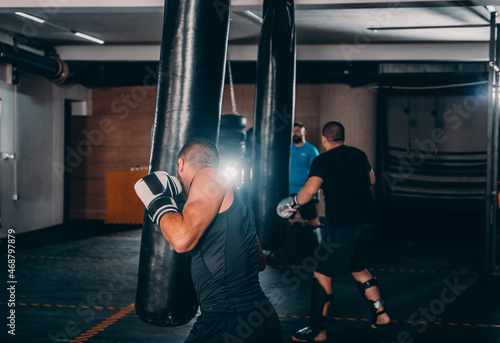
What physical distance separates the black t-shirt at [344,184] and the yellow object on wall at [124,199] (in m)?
6.87

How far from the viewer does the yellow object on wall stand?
1032 centimetres

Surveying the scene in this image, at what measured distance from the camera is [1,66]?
8.43 metres

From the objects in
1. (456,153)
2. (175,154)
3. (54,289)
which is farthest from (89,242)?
(456,153)

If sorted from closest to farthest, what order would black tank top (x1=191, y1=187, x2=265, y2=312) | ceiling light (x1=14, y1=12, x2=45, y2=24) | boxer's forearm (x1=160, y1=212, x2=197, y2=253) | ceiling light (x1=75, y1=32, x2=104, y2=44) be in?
boxer's forearm (x1=160, y1=212, x2=197, y2=253)
black tank top (x1=191, y1=187, x2=265, y2=312)
ceiling light (x1=14, y1=12, x2=45, y2=24)
ceiling light (x1=75, y1=32, x2=104, y2=44)

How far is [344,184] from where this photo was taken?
3.91 meters

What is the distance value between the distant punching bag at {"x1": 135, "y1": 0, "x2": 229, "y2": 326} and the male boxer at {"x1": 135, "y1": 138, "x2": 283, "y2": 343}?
382 mm

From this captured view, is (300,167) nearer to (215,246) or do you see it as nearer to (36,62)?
(36,62)

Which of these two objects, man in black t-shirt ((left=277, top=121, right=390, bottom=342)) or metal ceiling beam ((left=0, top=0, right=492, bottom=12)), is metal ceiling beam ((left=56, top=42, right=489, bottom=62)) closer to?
metal ceiling beam ((left=0, top=0, right=492, bottom=12))

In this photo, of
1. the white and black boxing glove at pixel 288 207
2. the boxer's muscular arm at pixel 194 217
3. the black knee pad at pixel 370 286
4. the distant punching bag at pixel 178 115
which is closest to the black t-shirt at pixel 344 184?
the white and black boxing glove at pixel 288 207

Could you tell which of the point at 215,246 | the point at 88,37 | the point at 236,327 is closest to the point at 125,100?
the point at 88,37

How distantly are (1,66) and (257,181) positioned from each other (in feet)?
18.9

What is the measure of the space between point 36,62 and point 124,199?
10.5ft

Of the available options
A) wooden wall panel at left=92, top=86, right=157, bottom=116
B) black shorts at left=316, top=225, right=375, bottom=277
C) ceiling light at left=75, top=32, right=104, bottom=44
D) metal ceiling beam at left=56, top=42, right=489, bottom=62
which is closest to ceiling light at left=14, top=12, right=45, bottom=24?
ceiling light at left=75, top=32, right=104, bottom=44

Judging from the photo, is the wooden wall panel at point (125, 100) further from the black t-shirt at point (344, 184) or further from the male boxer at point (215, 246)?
the male boxer at point (215, 246)
